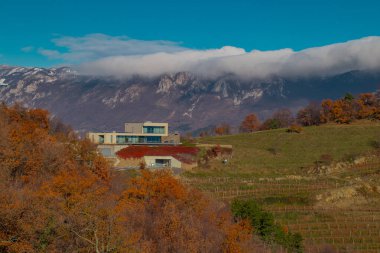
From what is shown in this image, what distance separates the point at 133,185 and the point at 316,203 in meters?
25.5

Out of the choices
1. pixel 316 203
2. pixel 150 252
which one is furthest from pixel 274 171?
pixel 150 252

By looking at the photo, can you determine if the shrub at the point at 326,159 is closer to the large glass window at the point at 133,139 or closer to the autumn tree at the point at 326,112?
the autumn tree at the point at 326,112

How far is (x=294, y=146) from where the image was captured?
104m

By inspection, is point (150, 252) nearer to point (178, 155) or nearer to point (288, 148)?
point (178, 155)

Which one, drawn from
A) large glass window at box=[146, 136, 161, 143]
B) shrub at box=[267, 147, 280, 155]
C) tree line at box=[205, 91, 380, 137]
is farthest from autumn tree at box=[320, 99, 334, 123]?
large glass window at box=[146, 136, 161, 143]

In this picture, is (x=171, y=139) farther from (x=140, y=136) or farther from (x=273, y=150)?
(x=273, y=150)

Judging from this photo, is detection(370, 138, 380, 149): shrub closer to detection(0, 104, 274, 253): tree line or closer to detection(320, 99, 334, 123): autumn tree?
detection(320, 99, 334, 123): autumn tree

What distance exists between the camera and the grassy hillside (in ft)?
292

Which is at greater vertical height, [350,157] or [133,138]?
[133,138]

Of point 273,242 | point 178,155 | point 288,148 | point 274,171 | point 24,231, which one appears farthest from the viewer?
point 288,148

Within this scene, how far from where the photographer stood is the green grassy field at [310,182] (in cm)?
5088

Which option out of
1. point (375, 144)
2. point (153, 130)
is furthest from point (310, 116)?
point (153, 130)

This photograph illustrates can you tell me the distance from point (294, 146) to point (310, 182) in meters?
30.1

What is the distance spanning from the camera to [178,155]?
9194 cm
